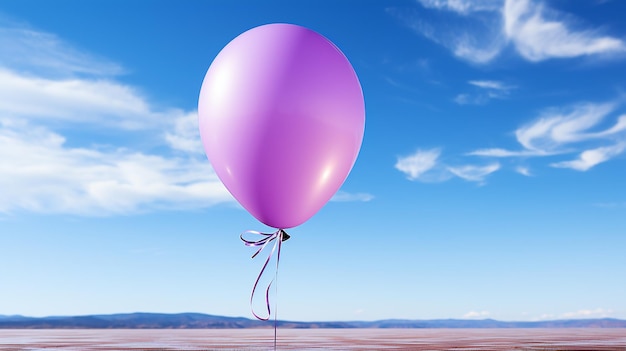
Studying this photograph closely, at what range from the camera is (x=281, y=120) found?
930cm

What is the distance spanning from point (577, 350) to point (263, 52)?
56.2ft

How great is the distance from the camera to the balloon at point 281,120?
30.8ft

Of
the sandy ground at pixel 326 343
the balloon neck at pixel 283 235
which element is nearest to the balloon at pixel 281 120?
the balloon neck at pixel 283 235

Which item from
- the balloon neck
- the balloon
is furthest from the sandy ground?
the balloon

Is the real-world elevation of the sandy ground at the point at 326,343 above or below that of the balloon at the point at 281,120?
below

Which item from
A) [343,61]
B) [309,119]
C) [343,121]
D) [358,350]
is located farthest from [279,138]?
[358,350]

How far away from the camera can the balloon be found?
938 centimetres

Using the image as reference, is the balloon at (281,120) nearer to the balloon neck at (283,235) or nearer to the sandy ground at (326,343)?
the balloon neck at (283,235)

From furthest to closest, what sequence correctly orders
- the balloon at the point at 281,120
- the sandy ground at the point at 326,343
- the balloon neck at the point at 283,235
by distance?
1. the sandy ground at the point at 326,343
2. the balloon neck at the point at 283,235
3. the balloon at the point at 281,120

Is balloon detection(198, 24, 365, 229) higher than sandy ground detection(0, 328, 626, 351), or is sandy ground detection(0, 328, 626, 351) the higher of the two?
balloon detection(198, 24, 365, 229)

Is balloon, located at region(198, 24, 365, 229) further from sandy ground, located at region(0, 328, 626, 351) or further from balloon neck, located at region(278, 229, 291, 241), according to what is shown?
sandy ground, located at region(0, 328, 626, 351)

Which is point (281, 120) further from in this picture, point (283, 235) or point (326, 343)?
point (326, 343)

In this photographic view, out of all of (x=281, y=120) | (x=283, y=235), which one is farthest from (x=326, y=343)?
(x=281, y=120)

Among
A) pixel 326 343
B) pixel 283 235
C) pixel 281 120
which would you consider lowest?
pixel 326 343
